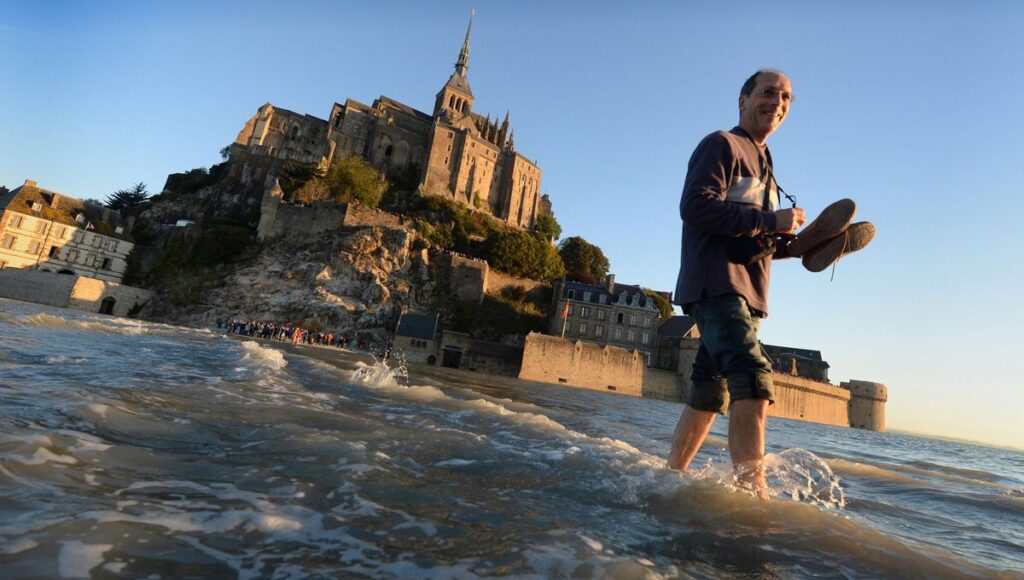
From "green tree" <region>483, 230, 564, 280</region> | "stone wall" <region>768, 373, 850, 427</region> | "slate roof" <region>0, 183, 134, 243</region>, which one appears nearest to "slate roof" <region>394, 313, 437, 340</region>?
"green tree" <region>483, 230, 564, 280</region>

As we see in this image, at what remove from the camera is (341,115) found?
5706cm

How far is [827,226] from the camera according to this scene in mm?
2916

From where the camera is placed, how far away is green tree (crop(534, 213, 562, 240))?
61.2 meters

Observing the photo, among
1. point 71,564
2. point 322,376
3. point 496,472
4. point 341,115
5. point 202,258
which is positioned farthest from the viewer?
point 341,115

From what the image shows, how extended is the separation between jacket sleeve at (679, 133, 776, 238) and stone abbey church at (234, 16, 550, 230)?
52.3 m

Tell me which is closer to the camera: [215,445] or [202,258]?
[215,445]

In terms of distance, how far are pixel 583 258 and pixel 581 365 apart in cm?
2194

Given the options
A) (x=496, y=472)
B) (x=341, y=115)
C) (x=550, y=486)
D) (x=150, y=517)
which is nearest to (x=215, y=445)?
(x=150, y=517)

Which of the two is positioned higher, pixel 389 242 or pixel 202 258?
pixel 389 242

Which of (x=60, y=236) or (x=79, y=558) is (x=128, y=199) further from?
(x=79, y=558)

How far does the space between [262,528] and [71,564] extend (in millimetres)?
499

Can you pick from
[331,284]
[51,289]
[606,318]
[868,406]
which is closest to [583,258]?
[606,318]

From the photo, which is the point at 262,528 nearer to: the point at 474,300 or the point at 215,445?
the point at 215,445

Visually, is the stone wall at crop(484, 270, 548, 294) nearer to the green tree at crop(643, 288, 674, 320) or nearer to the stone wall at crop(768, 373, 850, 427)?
the green tree at crop(643, 288, 674, 320)
